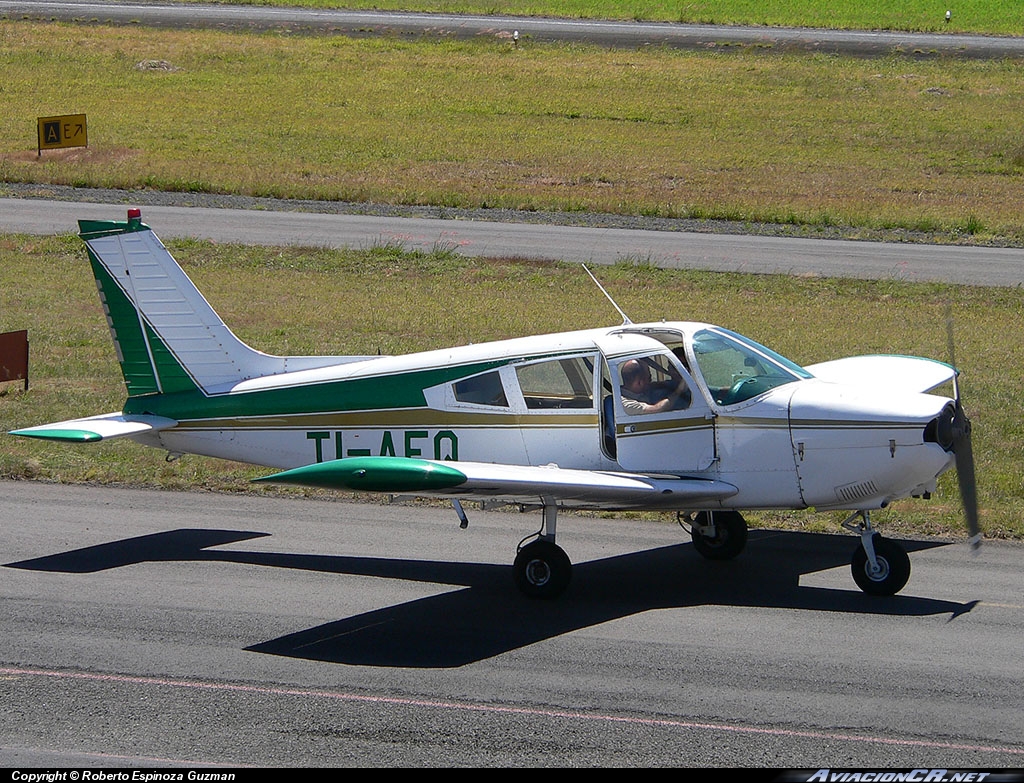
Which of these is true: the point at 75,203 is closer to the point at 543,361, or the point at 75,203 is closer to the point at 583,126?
the point at 583,126

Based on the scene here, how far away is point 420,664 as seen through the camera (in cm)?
957

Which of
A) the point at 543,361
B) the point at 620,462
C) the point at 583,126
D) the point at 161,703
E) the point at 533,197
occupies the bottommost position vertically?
the point at 161,703

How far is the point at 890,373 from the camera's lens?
1267cm

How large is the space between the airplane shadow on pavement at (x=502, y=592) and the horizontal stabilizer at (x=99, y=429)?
1.29 meters

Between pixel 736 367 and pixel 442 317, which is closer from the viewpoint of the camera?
pixel 736 367

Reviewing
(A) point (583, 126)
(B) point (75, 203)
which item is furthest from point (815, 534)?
(A) point (583, 126)

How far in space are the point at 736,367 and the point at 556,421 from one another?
176cm

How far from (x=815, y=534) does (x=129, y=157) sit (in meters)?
35.0

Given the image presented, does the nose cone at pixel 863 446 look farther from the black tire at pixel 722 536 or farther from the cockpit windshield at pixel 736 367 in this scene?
the black tire at pixel 722 536

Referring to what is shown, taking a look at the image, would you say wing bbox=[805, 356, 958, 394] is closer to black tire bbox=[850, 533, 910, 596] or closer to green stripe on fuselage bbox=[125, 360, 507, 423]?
black tire bbox=[850, 533, 910, 596]

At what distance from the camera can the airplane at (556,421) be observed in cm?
1033

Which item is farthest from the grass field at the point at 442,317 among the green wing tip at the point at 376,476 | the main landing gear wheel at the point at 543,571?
the green wing tip at the point at 376,476

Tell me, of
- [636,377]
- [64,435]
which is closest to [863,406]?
[636,377]

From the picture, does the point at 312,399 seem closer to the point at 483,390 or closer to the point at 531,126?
the point at 483,390
